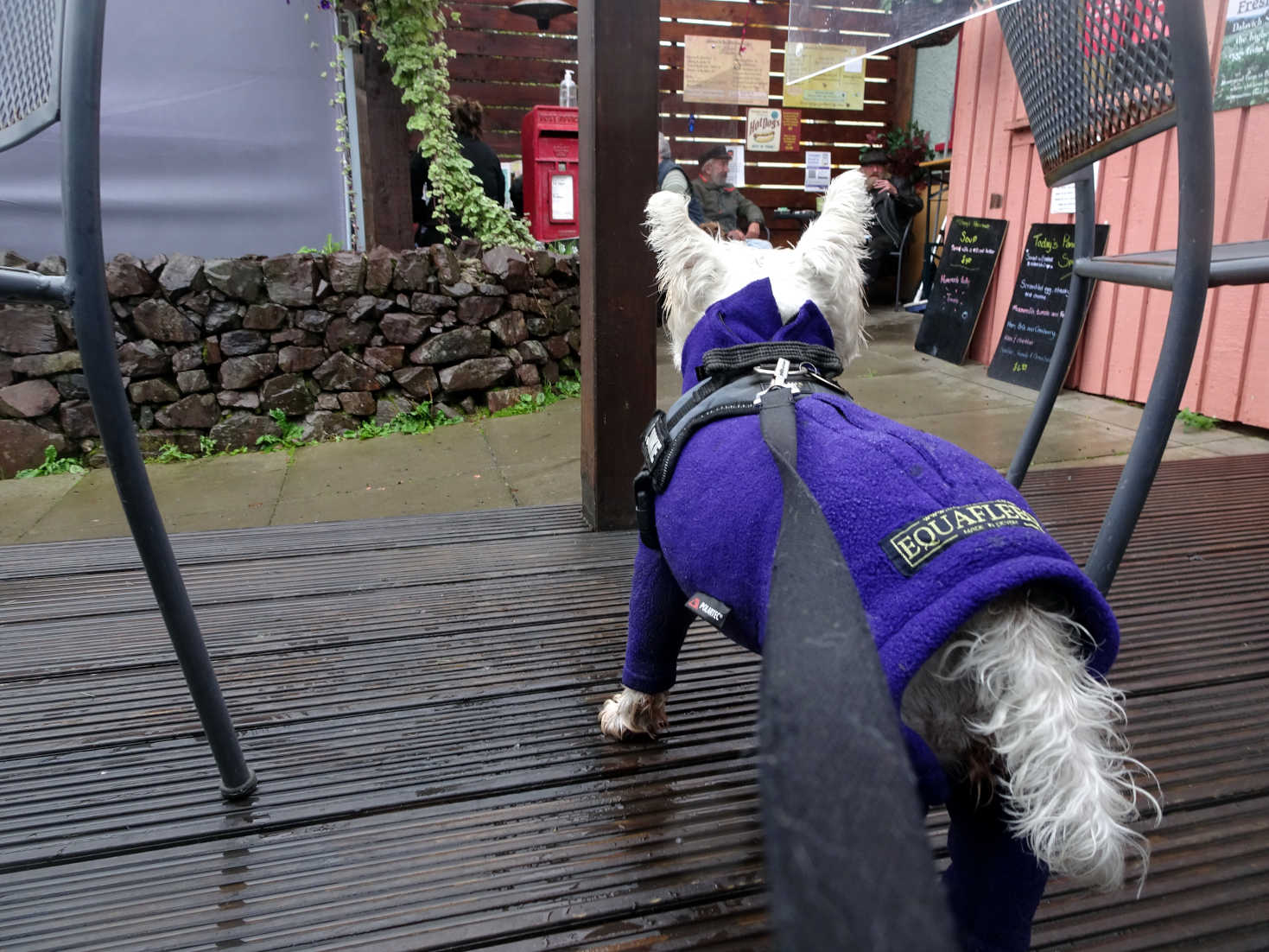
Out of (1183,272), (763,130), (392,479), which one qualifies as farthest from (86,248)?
(763,130)

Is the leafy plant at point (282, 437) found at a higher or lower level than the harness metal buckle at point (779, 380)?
lower

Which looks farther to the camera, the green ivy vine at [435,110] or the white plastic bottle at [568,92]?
the white plastic bottle at [568,92]

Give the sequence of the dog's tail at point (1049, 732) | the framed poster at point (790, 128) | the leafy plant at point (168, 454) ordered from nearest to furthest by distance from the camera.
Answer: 1. the dog's tail at point (1049, 732)
2. the leafy plant at point (168, 454)
3. the framed poster at point (790, 128)

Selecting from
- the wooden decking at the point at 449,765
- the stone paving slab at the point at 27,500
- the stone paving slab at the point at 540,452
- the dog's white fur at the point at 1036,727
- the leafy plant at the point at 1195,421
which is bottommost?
the stone paving slab at the point at 27,500

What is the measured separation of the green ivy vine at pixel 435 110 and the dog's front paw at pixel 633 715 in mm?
4757

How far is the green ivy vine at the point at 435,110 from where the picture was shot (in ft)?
18.5

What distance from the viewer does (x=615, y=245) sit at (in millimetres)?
3068

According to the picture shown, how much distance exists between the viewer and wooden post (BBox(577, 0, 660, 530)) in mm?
2912

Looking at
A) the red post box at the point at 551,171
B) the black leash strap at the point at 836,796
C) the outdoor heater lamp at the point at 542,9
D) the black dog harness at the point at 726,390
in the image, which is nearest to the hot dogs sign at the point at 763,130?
the outdoor heater lamp at the point at 542,9

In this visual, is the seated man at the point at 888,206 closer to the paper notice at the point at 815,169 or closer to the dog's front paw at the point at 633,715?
the paper notice at the point at 815,169

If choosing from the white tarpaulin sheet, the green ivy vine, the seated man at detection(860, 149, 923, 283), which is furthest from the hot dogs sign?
the white tarpaulin sheet

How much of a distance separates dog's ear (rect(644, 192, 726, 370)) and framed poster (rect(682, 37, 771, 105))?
8.03 m

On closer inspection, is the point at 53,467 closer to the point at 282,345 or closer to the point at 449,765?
the point at 282,345

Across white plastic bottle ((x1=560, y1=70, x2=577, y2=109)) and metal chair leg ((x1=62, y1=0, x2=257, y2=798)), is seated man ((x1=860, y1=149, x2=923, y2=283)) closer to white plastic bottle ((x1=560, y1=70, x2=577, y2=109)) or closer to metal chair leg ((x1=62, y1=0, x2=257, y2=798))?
white plastic bottle ((x1=560, y1=70, x2=577, y2=109))
